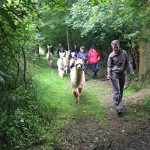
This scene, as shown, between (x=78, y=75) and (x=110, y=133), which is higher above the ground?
(x=78, y=75)

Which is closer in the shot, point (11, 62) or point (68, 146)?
point (68, 146)

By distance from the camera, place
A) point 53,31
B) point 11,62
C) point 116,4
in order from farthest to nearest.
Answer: point 53,31 < point 116,4 < point 11,62

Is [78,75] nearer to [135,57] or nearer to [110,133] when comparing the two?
[110,133]

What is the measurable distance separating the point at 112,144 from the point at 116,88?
2799mm

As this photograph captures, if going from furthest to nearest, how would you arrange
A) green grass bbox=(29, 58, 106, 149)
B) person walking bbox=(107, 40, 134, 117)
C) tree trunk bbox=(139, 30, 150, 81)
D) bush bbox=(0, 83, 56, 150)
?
tree trunk bbox=(139, 30, 150, 81), person walking bbox=(107, 40, 134, 117), green grass bbox=(29, 58, 106, 149), bush bbox=(0, 83, 56, 150)

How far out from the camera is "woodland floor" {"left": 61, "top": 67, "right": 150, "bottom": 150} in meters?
6.39

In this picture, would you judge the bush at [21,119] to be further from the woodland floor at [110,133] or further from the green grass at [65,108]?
the woodland floor at [110,133]

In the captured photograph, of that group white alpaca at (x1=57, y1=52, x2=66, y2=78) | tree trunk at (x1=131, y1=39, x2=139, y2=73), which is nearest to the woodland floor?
white alpaca at (x1=57, y1=52, x2=66, y2=78)

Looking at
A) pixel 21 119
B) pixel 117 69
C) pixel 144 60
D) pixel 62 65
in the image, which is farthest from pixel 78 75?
pixel 62 65

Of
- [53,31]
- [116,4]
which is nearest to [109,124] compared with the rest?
[116,4]

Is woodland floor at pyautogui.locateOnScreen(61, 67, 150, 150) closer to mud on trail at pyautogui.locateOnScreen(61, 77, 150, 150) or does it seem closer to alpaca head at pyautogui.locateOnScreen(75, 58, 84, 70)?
mud on trail at pyautogui.locateOnScreen(61, 77, 150, 150)

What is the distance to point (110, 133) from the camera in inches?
285

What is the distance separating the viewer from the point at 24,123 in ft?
21.2

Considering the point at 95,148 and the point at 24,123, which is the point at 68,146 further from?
the point at 24,123
